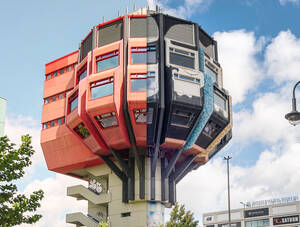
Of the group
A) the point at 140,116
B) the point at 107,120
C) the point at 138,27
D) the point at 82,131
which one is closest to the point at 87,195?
the point at 82,131

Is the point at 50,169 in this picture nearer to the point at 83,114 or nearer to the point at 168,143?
the point at 83,114

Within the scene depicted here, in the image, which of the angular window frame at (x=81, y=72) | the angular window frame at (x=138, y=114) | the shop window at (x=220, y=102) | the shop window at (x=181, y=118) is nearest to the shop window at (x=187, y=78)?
the shop window at (x=181, y=118)

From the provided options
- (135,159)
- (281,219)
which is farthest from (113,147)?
(281,219)

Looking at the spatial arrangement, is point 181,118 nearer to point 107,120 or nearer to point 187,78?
point 187,78

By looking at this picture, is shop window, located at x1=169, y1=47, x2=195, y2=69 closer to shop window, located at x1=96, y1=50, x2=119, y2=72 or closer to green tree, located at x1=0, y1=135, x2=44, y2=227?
shop window, located at x1=96, y1=50, x2=119, y2=72

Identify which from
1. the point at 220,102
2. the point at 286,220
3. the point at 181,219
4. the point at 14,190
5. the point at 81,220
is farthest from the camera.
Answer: the point at 286,220

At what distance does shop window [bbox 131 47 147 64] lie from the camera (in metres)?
61.9

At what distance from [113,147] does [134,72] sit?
10201mm

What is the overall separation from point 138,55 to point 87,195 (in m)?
21.4

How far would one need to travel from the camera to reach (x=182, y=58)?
6281 cm

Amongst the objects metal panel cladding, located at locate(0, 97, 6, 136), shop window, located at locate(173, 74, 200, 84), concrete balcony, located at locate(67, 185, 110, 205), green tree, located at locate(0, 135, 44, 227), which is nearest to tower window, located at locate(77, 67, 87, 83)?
metal panel cladding, located at locate(0, 97, 6, 136)

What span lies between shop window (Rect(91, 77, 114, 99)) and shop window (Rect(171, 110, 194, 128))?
8193mm

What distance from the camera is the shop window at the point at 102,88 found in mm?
60750

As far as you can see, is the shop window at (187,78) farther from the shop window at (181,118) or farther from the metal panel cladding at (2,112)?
the metal panel cladding at (2,112)
